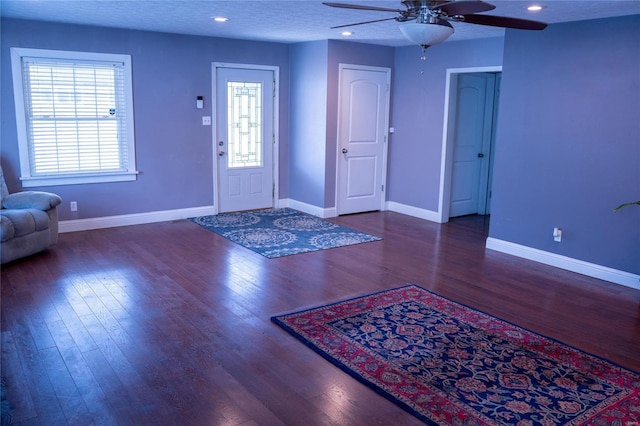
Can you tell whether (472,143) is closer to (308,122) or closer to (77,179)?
(308,122)

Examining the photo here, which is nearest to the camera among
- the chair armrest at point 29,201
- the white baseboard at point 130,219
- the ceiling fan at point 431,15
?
the ceiling fan at point 431,15

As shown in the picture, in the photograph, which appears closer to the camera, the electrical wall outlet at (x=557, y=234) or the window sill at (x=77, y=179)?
the electrical wall outlet at (x=557, y=234)

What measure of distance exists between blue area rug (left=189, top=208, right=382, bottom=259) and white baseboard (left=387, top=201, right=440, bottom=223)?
129cm

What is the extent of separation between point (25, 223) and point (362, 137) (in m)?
4.26

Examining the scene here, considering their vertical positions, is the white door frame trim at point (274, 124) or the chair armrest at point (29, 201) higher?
the white door frame trim at point (274, 124)

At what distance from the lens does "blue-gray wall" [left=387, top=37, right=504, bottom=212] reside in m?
6.67

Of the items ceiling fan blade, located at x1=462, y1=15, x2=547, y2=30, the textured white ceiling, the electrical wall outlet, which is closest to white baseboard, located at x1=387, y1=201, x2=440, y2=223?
the electrical wall outlet

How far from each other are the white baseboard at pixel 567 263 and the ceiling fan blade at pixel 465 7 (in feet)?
9.92

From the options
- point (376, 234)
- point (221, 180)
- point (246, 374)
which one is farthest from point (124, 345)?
point (221, 180)

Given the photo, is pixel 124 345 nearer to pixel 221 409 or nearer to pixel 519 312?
pixel 221 409

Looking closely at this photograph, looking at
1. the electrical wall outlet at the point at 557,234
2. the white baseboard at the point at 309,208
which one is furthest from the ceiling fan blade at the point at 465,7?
the white baseboard at the point at 309,208

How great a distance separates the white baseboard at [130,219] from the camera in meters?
6.05

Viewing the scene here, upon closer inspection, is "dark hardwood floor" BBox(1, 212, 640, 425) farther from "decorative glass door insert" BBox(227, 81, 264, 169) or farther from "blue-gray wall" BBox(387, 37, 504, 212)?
"decorative glass door insert" BBox(227, 81, 264, 169)

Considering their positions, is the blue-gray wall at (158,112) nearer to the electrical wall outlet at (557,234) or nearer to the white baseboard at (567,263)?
the white baseboard at (567,263)
